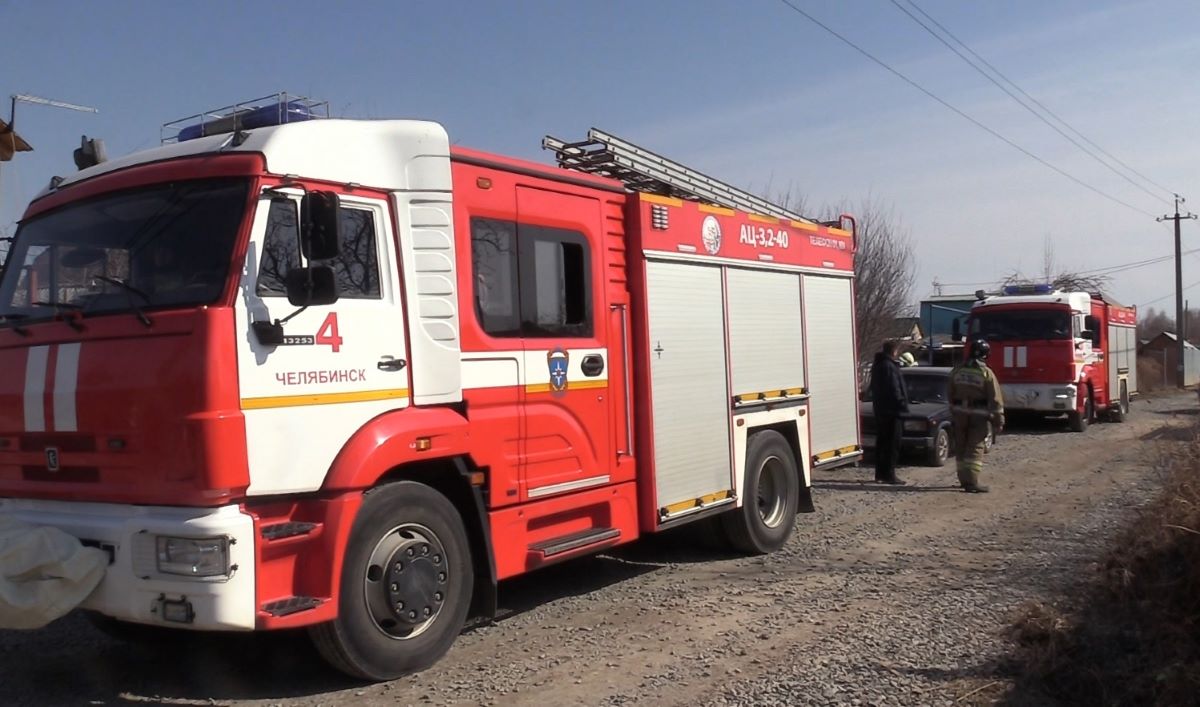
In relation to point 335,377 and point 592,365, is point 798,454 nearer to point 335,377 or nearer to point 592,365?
point 592,365

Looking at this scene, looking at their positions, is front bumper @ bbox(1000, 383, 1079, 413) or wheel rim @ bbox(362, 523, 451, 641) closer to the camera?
wheel rim @ bbox(362, 523, 451, 641)

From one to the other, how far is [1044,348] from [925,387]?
17.0ft

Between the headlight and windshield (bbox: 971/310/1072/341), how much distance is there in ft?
60.9

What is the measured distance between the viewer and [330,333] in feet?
17.4

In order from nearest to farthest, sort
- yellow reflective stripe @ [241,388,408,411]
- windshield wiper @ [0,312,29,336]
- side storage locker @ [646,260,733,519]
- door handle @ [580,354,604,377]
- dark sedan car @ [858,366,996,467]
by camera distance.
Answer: yellow reflective stripe @ [241,388,408,411], windshield wiper @ [0,312,29,336], door handle @ [580,354,604,377], side storage locker @ [646,260,733,519], dark sedan car @ [858,366,996,467]

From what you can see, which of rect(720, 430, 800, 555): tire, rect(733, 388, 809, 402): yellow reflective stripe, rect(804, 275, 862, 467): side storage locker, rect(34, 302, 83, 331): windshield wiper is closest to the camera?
rect(34, 302, 83, 331): windshield wiper

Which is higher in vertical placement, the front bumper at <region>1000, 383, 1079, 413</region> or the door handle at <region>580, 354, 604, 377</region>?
the door handle at <region>580, 354, 604, 377</region>

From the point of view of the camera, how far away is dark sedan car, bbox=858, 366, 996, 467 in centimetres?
1501

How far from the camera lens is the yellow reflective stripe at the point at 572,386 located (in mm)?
6438

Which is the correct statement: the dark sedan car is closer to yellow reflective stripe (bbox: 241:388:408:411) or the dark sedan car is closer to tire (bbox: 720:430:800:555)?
tire (bbox: 720:430:800:555)

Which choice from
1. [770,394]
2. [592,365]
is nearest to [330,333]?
[592,365]

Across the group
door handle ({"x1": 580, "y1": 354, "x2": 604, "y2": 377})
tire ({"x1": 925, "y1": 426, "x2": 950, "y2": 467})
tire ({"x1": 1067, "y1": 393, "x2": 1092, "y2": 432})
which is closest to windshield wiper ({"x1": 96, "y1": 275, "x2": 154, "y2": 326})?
door handle ({"x1": 580, "y1": 354, "x2": 604, "y2": 377})

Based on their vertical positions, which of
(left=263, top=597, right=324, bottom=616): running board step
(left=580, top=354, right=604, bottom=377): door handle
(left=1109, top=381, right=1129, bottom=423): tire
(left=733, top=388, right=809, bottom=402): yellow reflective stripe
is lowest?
(left=1109, top=381, right=1129, bottom=423): tire

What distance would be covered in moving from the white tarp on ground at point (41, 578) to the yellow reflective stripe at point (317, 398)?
1.03 metres
